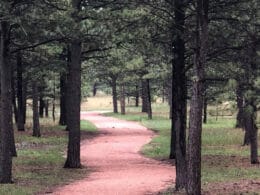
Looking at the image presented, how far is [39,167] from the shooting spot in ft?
55.9

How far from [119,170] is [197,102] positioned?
8109 millimetres

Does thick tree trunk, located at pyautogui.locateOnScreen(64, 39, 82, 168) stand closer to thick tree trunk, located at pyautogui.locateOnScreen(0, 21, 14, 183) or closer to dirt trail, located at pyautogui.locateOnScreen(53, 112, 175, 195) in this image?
dirt trail, located at pyautogui.locateOnScreen(53, 112, 175, 195)

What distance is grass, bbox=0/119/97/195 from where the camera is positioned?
42.5 ft

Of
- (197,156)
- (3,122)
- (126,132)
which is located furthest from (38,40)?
(126,132)

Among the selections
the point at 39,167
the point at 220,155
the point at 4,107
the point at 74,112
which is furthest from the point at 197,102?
the point at 220,155

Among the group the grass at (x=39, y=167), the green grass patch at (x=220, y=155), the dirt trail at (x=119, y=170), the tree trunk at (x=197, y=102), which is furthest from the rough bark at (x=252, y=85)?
the grass at (x=39, y=167)

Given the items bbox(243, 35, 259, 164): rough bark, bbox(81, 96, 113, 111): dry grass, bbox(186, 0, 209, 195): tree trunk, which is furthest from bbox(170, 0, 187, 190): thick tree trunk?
bbox(81, 96, 113, 111): dry grass

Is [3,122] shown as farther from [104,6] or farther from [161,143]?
[161,143]

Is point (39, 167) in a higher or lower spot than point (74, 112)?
lower

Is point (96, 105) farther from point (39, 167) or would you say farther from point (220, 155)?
point (39, 167)

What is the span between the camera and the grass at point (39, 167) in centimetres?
1296

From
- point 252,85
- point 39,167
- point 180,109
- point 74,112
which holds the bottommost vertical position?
point 39,167

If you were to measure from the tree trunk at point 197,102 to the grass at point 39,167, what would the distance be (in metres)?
4.39

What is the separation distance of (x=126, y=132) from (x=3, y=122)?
19.8 meters
